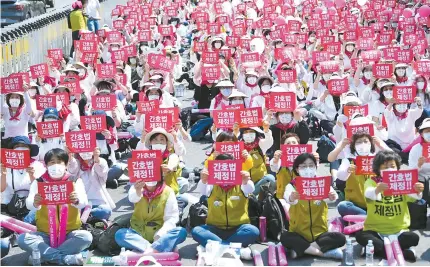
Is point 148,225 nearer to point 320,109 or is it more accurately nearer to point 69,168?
point 69,168

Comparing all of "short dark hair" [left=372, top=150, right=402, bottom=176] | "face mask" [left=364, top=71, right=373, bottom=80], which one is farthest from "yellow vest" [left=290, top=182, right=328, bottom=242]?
"face mask" [left=364, top=71, right=373, bottom=80]

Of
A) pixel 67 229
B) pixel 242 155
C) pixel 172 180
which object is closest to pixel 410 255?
pixel 242 155

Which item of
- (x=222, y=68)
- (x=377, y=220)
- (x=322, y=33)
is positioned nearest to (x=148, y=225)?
(x=377, y=220)

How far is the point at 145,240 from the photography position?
9.61 meters

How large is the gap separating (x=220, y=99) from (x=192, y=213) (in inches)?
175

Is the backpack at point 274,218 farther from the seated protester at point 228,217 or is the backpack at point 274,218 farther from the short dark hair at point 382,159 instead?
the short dark hair at point 382,159

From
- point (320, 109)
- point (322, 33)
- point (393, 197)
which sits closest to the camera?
point (393, 197)

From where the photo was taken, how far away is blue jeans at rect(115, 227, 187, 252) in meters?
9.47

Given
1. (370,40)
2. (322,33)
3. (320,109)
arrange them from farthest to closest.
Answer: (322,33) < (370,40) < (320,109)

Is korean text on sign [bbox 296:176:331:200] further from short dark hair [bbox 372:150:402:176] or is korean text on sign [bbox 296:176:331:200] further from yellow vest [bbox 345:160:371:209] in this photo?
yellow vest [bbox 345:160:371:209]

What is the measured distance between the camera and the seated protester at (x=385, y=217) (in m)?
9.35

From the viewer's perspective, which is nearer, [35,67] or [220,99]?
[220,99]

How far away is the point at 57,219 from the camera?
9523mm

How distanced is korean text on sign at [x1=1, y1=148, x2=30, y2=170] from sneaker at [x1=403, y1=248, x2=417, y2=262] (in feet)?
14.1
